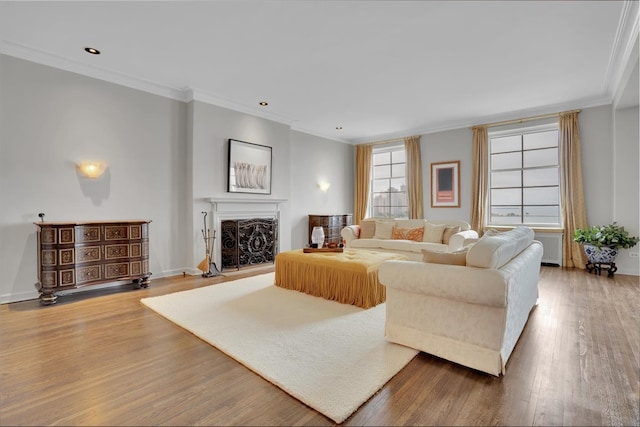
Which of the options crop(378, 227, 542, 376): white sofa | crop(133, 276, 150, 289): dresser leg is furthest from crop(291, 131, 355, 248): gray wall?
crop(378, 227, 542, 376): white sofa

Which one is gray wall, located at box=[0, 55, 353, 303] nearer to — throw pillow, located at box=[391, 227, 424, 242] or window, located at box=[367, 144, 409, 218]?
throw pillow, located at box=[391, 227, 424, 242]

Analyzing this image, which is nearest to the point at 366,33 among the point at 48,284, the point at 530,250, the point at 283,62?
the point at 283,62

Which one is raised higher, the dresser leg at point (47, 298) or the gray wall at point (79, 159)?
the gray wall at point (79, 159)

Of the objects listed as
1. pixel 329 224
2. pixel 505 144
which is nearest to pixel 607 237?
pixel 505 144

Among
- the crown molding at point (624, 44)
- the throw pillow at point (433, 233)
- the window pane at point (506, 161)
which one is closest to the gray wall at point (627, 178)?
the crown molding at point (624, 44)

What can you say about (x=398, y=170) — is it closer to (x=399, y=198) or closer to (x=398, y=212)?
(x=399, y=198)

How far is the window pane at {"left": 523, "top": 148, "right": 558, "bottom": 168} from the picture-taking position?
20.8 ft

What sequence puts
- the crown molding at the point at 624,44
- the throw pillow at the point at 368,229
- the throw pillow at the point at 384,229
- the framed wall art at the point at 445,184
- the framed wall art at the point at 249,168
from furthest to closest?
the framed wall art at the point at 445,184
the throw pillow at the point at 368,229
the throw pillow at the point at 384,229
the framed wall art at the point at 249,168
the crown molding at the point at 624,44

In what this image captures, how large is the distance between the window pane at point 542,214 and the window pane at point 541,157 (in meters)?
0.87

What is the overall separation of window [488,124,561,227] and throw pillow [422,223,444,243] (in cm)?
182

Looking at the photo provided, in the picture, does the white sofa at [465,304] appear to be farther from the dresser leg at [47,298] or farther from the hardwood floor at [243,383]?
the dresser leg at [47,298]

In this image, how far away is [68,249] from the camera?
12.5 ft

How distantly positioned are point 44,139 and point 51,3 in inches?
67.6

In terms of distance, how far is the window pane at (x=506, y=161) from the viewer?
6699mm
